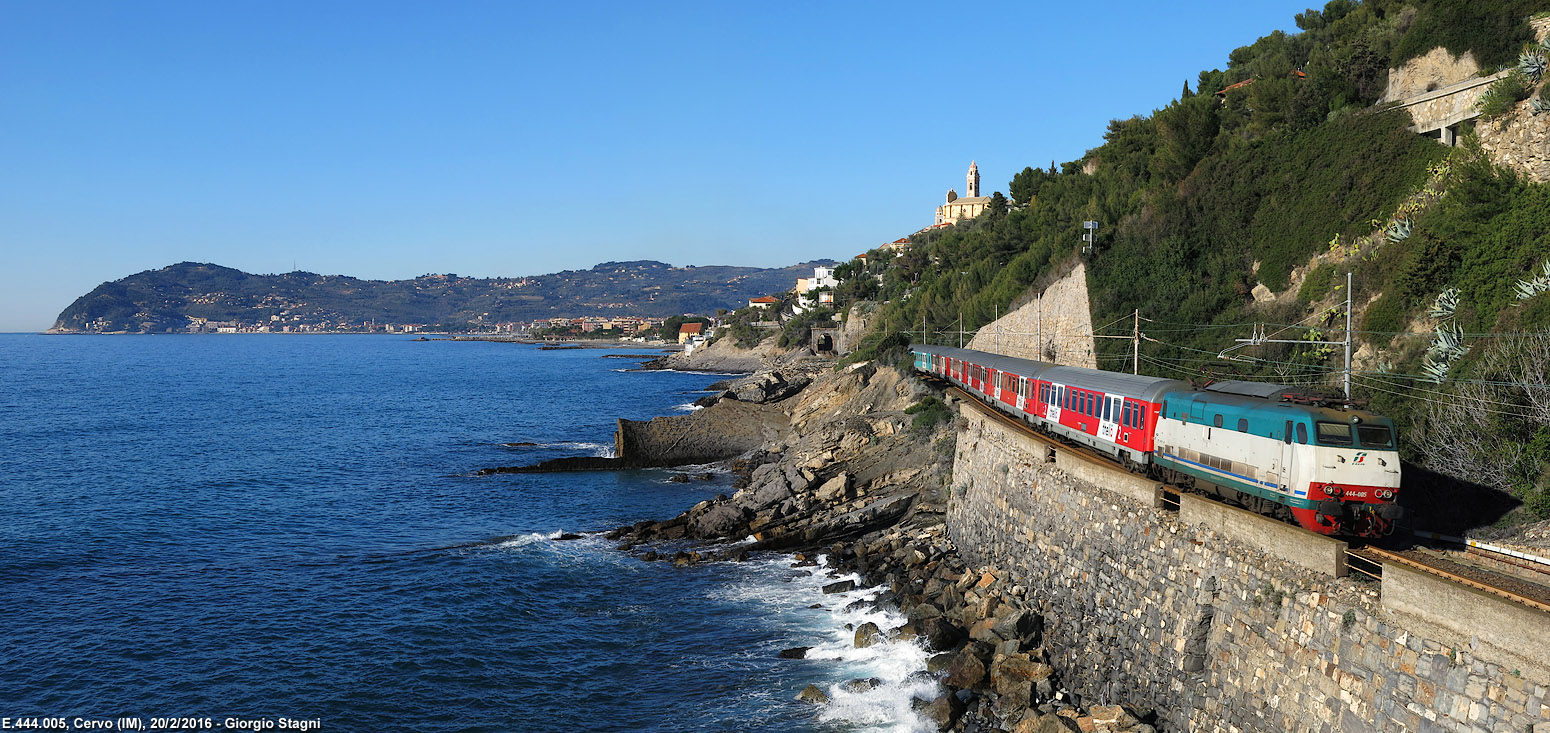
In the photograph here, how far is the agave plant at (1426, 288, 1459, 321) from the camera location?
2481 centimetres

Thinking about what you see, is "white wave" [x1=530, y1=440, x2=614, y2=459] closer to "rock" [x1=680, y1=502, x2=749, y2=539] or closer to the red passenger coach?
"rock" [x1=680, y1=502, x2=749, y2=539]

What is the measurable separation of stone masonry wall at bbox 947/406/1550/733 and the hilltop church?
131 m

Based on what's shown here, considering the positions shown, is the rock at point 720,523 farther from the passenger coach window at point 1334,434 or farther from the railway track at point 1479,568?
the railway track at point 1479,568

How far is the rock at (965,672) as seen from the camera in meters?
19.8

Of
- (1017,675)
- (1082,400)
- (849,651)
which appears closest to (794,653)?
(849,651)

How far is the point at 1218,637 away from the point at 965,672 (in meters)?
6.05

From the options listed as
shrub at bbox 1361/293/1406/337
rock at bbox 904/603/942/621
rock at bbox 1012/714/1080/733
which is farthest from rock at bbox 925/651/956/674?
shrub at bbox 1361/293/1406/337

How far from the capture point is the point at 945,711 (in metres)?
18.6

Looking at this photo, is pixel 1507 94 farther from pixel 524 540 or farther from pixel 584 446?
pixel 584 446

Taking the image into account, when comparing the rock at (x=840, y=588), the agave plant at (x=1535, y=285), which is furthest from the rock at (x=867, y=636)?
the agave plant at (x=1535, y=285)

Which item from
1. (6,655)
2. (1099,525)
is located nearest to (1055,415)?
(1099,525)

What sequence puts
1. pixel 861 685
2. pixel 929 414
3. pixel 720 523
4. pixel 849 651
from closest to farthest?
1. pixel 861 685
2. pixel 849 651
3. pixel 720 523
4. pixel 929 414

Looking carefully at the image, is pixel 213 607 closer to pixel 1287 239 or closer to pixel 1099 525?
pixel 1099 525

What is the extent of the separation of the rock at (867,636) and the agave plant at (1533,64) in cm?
2741
